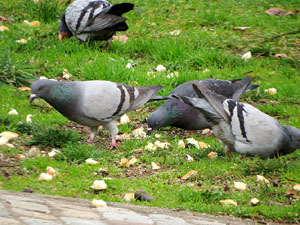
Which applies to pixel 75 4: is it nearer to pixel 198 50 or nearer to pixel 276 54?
pixel 198 50

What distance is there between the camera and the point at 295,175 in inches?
173

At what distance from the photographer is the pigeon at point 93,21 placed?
7535mm

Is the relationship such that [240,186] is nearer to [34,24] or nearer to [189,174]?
[189,174]

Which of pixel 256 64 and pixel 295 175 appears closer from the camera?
pixel 295 175

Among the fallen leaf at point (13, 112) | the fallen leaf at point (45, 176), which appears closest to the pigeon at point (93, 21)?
the fallen leaf at point (13, 112)

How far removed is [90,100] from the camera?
4973mm

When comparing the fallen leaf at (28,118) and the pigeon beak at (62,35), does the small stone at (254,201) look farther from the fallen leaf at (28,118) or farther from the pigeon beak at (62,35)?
the pigeon beak at (62,35)

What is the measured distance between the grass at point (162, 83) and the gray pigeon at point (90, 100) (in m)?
0.25

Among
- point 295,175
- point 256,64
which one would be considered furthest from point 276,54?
point 295,175

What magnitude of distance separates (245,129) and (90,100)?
1624 mm

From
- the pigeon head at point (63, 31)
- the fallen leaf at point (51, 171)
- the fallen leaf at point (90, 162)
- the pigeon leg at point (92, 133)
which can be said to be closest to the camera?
the fallen leaf at point (51, 171)

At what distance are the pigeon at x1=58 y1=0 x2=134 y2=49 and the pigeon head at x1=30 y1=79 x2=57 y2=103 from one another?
290 cm

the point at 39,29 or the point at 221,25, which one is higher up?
the point at 39,29

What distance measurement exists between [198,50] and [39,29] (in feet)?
9.27
